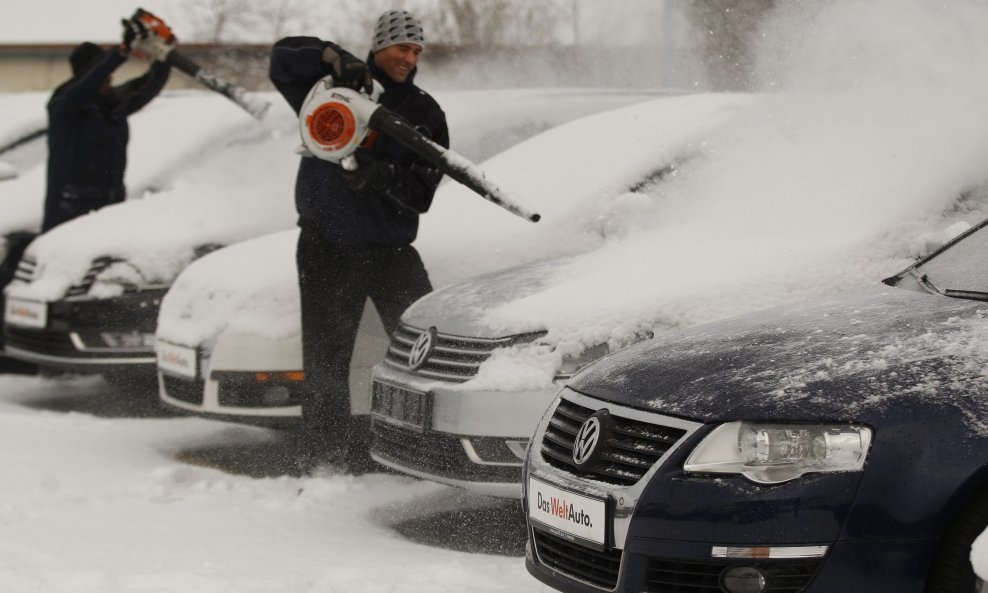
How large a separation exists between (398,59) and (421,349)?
56.8 inches

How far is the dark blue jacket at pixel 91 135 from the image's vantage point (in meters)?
9.44

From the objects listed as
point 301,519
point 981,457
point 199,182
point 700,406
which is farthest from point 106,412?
point 981,457

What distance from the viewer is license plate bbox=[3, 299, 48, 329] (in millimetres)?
8242

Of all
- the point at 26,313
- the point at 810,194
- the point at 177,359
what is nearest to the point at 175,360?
the point at 177,359

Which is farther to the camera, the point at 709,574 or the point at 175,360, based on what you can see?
the point at 175,360

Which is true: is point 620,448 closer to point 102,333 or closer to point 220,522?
point 220,522

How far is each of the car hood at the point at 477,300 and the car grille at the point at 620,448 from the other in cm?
131

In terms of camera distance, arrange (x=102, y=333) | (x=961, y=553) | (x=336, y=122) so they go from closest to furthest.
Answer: (x=961, y=553) → (x=336, y=122) → (x=102, y=333)

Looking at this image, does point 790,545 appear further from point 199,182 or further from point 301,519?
point 199,182

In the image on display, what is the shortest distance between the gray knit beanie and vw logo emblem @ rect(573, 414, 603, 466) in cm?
289

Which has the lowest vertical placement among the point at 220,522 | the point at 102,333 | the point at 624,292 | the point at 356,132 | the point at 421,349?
the point at 220,522

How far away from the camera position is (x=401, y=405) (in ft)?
18.0

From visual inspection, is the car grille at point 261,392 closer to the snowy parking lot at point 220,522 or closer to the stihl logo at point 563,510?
the snowy parking lot at point 220,522

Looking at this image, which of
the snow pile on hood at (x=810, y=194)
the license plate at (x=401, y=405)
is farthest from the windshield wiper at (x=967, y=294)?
the license plate at (x=401, y=405)
